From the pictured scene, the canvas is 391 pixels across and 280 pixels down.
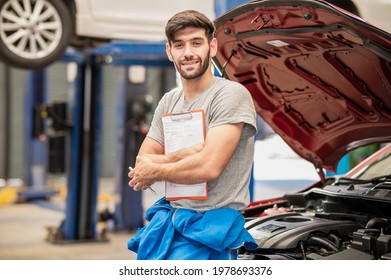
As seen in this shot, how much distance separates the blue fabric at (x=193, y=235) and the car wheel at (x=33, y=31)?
8.36ft

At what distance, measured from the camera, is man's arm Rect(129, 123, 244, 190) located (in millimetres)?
1883

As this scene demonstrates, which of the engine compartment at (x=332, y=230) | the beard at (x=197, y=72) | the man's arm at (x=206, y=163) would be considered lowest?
the engine compartment at (x=332, y=230)

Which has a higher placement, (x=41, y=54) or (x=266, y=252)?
(x=41, y=54)

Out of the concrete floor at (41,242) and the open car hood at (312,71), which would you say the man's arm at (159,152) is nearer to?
the open car hood at (312,71)

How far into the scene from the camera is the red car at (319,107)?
212 centimetres

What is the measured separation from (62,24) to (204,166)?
2.83 m

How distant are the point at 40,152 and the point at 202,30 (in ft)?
25.6

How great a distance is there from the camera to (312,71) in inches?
97.8

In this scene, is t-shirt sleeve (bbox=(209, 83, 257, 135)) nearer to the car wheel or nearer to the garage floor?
the garage floor

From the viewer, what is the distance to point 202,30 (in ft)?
6.57

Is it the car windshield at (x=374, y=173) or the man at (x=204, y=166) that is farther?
the car windshield at (x=374, y=173)

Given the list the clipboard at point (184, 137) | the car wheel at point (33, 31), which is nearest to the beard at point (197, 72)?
the clipboard at point (184, 137)
